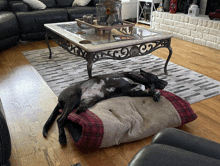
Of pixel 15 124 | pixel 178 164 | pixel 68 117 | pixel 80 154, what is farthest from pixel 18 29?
pixel 178 164

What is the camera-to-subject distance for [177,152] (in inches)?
25.8

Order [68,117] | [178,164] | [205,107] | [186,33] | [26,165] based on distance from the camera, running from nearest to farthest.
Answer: [178,164] < [26,165] < [68,117] < [205,107] < [186,33]

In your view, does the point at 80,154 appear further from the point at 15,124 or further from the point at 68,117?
the point at 15,124

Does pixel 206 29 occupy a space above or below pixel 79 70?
above

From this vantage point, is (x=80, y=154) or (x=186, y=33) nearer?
(x=80, y=154)

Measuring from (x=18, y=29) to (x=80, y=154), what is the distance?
2.92 m

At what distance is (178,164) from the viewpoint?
61 centimetres

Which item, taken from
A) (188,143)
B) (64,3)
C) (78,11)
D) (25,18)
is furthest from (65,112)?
(64,3)

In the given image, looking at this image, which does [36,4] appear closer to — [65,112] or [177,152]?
[65,112]

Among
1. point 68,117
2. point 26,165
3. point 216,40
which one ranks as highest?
point 216,40

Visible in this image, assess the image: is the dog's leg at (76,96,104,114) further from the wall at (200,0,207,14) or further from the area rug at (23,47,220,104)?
the wall at (200,0,207,14)

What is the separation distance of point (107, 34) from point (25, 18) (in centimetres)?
190

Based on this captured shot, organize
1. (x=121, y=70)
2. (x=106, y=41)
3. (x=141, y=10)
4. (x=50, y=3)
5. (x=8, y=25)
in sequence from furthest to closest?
(x=141, y=10) → (x=50, y=3) → (x=8, y=25) → (x=121, y=70) → (x=106, y=41)

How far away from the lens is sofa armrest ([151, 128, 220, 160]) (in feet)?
2.27
